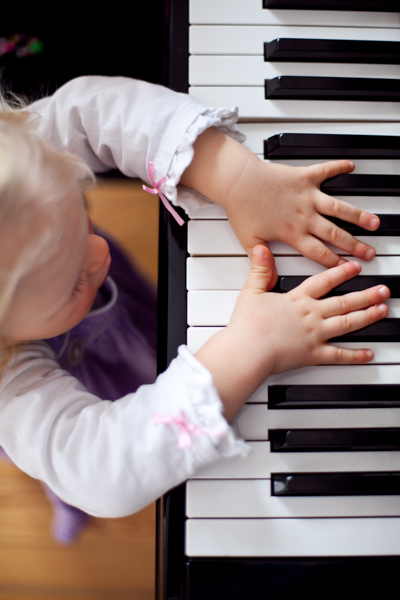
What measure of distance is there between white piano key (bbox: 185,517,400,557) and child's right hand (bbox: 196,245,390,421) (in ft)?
0.48

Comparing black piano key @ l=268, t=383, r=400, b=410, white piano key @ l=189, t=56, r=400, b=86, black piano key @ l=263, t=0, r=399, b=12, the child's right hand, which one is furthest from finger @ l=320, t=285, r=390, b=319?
black piano key @ l=263, t=0, r=399, b=12

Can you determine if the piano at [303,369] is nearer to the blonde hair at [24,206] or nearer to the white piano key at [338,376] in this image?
the white piano key at [338,376]

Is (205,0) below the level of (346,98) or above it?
above

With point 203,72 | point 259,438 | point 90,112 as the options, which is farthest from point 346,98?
point 259,438

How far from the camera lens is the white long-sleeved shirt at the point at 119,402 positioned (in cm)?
55

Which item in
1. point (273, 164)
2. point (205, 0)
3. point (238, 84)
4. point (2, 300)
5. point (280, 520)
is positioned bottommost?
point (280, 520)

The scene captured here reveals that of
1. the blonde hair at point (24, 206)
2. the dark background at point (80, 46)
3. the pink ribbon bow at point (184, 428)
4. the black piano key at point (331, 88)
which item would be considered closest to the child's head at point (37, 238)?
the blonde hair at point (24, 206)

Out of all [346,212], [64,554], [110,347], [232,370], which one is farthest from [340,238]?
[64,554]

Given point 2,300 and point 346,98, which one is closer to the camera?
point 2,300

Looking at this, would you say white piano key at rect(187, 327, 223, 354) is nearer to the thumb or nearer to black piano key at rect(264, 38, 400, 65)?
the thumb

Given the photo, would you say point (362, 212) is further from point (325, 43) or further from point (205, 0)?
point (205, 0)

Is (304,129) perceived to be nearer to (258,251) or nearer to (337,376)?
(258,251)

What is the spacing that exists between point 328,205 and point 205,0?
37 centimetres

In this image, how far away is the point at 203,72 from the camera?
2.19ft
